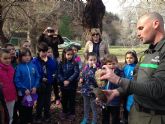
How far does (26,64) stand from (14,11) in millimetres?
9487

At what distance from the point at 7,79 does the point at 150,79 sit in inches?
144

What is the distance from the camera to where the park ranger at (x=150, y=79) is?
2.64 meters

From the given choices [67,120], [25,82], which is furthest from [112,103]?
[25,82]

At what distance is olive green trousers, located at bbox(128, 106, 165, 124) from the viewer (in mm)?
2918

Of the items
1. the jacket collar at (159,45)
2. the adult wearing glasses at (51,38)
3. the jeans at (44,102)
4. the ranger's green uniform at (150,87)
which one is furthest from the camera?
the adult wearing glasses at (51,38)

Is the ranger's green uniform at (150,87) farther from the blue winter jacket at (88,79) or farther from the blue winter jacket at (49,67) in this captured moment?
the blue winter jacket at (49,67)

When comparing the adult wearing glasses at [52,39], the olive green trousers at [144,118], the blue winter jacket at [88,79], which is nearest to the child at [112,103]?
the blue winter jacket at [88,79]

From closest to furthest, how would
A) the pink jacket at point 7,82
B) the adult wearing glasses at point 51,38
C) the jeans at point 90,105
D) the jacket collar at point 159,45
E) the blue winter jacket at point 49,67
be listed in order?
the jacket collar at point 159,45 < the pink jacket at point 7,82 < the jeans at point 90,105 < the blue winter jacket at point 49,67 < the adult wearing glasses at point 51,38

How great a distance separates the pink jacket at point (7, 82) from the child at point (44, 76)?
92 centimetres

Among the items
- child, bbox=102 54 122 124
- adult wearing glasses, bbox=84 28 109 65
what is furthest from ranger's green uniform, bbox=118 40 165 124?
adult wearing glasses, bbox=84 28 109 65

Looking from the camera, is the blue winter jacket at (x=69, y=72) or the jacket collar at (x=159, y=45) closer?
the jacket collar at (x=159, y=45)

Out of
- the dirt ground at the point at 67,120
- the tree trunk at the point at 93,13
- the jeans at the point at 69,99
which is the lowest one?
the dirt ground at the point at 67,120

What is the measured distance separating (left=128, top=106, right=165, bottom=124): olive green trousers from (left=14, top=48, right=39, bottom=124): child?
3.20 meters

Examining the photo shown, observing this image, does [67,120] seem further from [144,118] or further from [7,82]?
[144,118]
